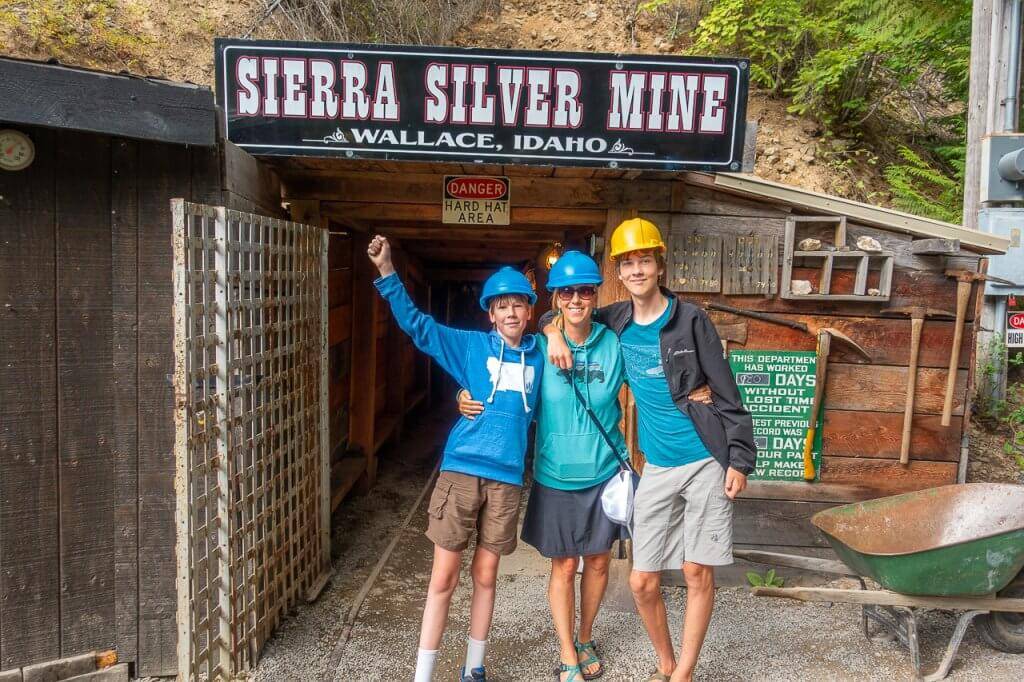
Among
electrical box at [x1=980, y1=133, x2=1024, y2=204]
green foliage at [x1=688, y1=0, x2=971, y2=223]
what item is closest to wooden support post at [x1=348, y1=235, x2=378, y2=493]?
electrical box at [x1=980, y1=133, x2=1024, y2=204]

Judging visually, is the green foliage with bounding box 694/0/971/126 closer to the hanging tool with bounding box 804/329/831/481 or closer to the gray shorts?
→ the hanging tool with bounding box 804/329/831/481

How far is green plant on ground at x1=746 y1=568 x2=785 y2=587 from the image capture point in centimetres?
452

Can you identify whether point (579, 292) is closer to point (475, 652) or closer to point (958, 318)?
point (475, 652)

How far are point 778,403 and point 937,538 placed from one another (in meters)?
1.22

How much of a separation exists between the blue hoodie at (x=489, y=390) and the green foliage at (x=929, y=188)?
751 centimetres

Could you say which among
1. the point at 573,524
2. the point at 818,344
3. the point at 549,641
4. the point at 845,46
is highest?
the point at 845,46

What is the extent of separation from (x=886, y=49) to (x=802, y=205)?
5954 millimetres

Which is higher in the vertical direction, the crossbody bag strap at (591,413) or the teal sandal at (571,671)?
the crossbody bag strap at (591,413)

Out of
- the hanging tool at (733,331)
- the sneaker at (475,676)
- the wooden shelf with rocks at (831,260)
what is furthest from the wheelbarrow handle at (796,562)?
the wooden shelf with rocks at (831,260)

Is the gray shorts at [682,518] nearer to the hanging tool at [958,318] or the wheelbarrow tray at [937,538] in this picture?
the wheelbarrow tray at [937,538]

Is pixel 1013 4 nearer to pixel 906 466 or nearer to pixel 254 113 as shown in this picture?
pixel 906 466

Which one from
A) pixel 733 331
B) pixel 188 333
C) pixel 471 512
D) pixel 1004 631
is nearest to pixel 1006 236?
pixel 733 331

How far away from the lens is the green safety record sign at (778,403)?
461cm

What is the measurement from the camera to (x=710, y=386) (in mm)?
3064
